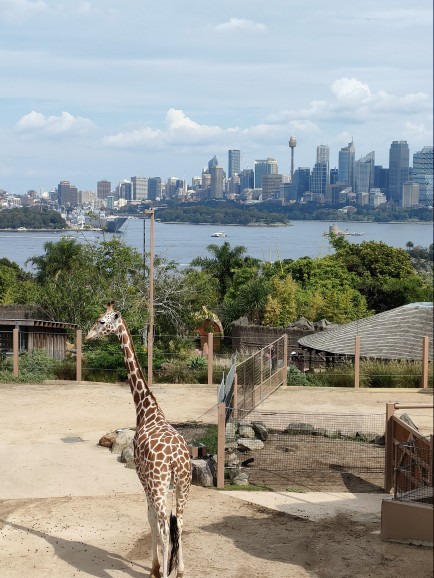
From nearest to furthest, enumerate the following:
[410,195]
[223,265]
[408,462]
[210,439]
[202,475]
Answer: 1. [408,462]
2. [202,475]
3. [210,439]
4. [223,265]
5. [410,195]

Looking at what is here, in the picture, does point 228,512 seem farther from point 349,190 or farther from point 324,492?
point 349,190

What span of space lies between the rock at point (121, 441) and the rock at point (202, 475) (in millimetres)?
2183

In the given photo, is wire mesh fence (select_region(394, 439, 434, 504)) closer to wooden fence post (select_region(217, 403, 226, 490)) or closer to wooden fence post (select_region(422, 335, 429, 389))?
wooden fence post (select_region(217, 403, 226, 490))

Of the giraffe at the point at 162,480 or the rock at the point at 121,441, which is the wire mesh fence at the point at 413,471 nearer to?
the giraffe at the point at 162,480

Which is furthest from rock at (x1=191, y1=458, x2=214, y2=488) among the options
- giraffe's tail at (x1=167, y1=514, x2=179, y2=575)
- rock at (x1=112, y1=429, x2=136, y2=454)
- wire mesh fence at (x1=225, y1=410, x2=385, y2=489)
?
giraffe's tail at (x1=167, y1=514, x2=179, y2=575)

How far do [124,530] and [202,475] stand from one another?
2485 mm

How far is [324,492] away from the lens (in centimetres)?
1412

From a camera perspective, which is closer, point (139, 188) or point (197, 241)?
point (197, 241)

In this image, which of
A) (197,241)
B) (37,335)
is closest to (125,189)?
(197,241)

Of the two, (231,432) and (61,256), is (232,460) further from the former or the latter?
(61,256)

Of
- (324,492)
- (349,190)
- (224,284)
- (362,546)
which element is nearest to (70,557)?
(362,546)

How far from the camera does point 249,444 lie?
53.8 ft

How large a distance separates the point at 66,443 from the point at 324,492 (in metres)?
5.46

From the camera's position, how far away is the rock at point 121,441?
1639cm
